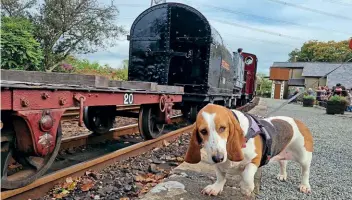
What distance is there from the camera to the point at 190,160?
2828 mm

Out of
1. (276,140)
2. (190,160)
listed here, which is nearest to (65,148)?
(190,160)

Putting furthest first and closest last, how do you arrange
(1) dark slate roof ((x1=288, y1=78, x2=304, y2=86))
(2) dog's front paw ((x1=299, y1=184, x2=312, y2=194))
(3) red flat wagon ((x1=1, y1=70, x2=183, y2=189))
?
(1) dark slate roof ((x1=288, y1=78, x2=304, y2=86)), (2) dog's front paw ((x1=299, y1=184, x2=312, y2=194)), (3) red flat wagon ((x1=1, y1=70, x2=183, y2=189))

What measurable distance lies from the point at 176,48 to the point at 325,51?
74.4m

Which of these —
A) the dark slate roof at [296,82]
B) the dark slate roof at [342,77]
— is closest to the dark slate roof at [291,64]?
the dark slate roof at [296,82]

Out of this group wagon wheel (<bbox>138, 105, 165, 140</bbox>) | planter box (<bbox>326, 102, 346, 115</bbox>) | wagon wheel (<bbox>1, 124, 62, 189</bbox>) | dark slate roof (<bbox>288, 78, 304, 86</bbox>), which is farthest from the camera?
dark slate roof (<bbox>288, 78, 304, 86</bbox>)

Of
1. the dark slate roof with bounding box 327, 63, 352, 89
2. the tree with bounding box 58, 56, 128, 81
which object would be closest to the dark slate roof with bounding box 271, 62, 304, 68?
the dark slate roof with bounding box 327, 63, 352, 89

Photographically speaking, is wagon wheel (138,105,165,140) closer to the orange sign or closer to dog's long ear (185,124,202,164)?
dog's long ear (185,124,202,164)

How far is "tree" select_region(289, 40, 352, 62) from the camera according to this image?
233 feet

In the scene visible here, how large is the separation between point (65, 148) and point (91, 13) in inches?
683

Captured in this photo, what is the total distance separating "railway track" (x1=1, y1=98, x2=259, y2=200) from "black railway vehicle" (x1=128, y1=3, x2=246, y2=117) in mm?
1279

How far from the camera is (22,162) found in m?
3.32

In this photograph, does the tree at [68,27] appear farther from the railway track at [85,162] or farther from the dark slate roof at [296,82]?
the dark slate roof at [296,82]

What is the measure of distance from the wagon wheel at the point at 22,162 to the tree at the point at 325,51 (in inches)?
2920

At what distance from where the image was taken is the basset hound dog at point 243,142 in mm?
2506
